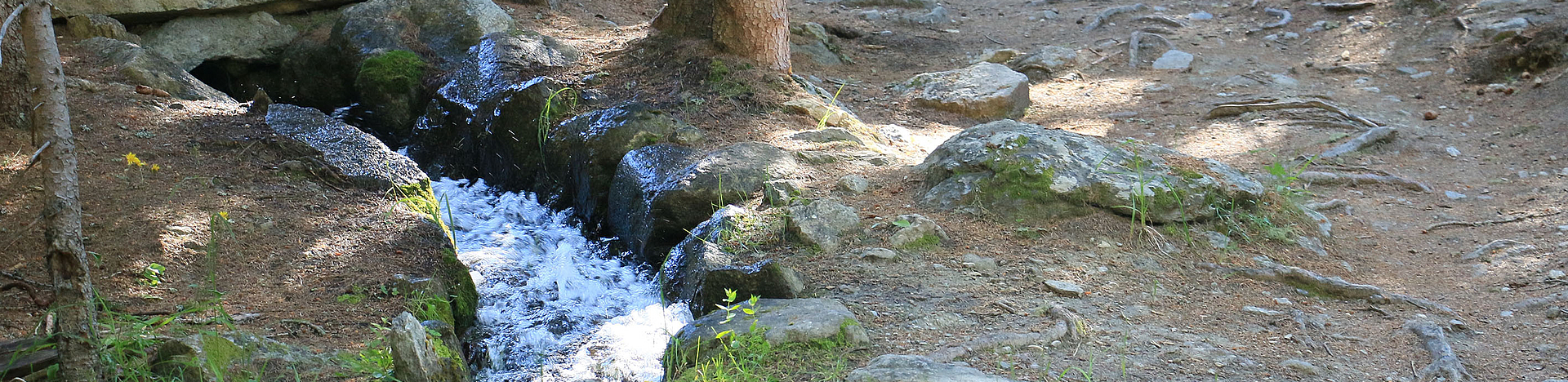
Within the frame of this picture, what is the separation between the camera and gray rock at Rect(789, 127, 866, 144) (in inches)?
239

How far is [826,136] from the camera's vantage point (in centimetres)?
614

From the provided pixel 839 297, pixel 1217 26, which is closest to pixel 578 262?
pixel 839 297

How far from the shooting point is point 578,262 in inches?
215

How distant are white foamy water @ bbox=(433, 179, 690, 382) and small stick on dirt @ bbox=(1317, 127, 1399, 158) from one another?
4790 mm

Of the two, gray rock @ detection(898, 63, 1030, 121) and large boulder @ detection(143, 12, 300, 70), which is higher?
large boulder @ detection(143, 12, 300, 70)

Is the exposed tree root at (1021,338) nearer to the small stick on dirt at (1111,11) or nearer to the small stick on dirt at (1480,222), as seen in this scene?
the small stick on dirt at (1480,222)

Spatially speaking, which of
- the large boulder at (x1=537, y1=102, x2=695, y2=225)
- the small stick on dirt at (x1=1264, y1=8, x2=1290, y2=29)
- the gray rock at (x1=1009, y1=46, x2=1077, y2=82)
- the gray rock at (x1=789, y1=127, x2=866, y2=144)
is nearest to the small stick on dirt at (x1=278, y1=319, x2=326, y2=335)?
the large boulder at (x1=537, y1=102, x2=695, y2=225)

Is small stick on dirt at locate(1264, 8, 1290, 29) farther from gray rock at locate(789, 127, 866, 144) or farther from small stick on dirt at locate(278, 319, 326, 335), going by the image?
small stick on dirt at locate(278, 319, 326, 335)

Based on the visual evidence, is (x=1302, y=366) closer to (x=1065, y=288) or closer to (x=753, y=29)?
(x=1065, y=288)

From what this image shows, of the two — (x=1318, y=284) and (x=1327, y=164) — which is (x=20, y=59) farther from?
(x=1327, y=164)

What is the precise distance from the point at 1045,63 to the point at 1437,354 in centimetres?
594

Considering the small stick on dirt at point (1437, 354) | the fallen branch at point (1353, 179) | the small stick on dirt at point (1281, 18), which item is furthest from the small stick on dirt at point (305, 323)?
the small stick on dirt at point (1281, 18)

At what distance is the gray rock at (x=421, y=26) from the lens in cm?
777

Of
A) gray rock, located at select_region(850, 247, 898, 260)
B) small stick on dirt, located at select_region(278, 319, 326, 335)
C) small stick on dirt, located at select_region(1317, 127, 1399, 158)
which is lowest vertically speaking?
small stick on dirt, located at select_region(1317, 127, 1399, 158)
